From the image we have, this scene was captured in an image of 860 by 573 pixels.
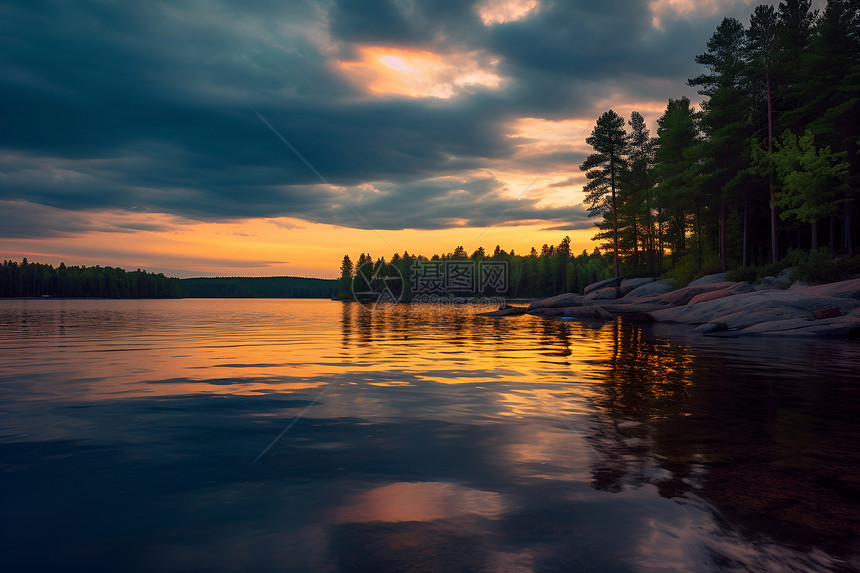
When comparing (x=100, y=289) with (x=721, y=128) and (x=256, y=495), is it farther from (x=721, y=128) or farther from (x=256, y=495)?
(x=256, y=495)

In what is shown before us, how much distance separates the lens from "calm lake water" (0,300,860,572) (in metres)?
4.02

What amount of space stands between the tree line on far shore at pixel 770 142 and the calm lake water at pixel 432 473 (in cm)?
3376

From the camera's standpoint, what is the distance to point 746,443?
7.04m

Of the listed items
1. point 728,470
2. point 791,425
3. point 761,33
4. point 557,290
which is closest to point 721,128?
point 761,33

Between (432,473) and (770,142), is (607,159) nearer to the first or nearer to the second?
(770,142)

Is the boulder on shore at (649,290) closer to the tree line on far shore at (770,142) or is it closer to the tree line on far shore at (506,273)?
the tree line on far shore at (770,142)

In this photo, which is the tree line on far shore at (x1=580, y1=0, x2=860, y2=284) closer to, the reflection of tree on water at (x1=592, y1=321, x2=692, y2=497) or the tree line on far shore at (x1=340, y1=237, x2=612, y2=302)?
the reflection of tree on water at (x1=592, y1=321, x2=692, y2=497)

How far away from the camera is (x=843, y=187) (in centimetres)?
3647

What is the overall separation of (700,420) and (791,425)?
1.26m

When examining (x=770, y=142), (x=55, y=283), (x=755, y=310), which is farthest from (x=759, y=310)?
(x=55, y=283)
